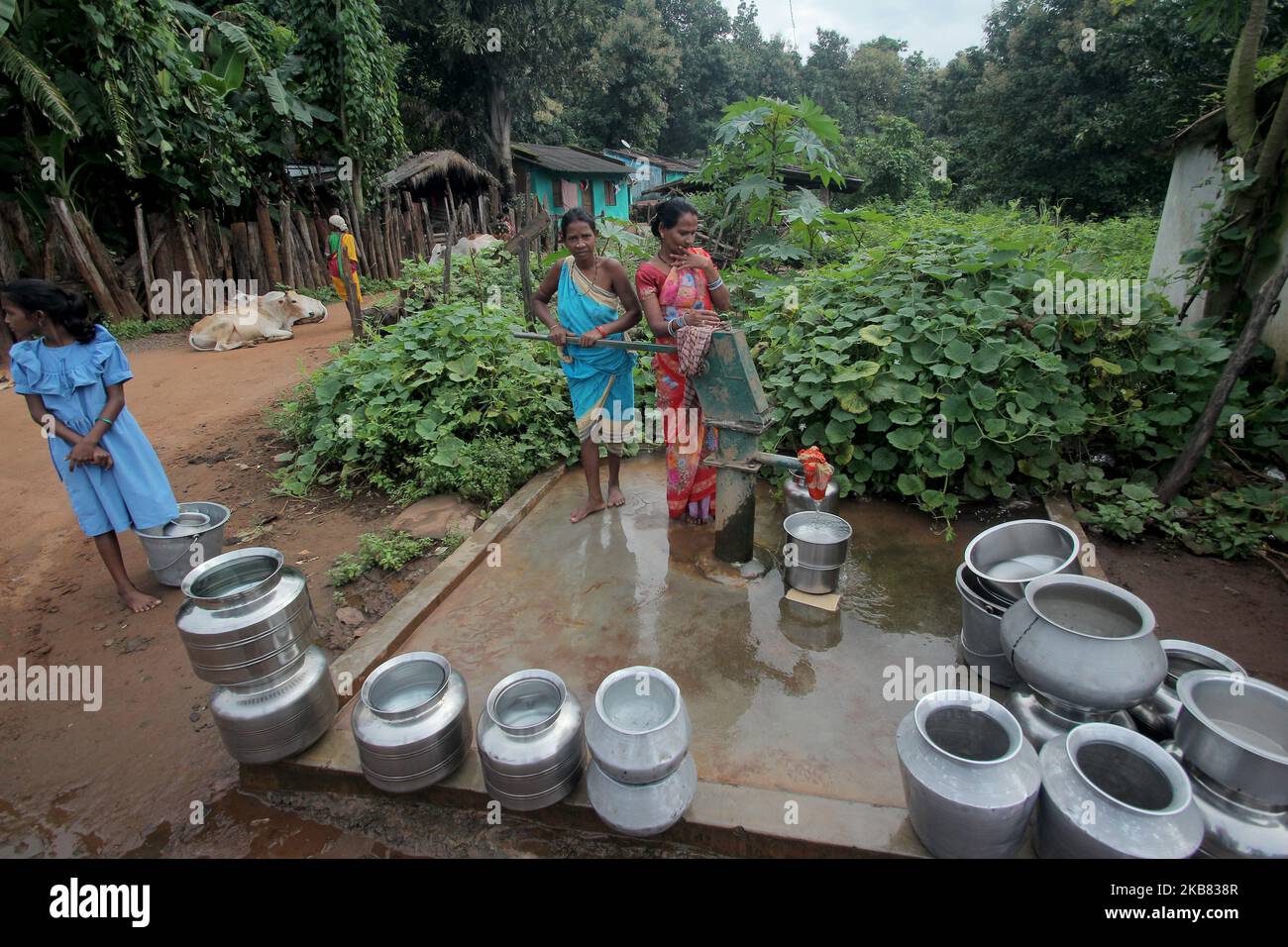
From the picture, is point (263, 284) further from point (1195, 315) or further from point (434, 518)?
→ point (1195, 315)

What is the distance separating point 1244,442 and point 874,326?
2614 millimetres

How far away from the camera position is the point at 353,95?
13.8 meters

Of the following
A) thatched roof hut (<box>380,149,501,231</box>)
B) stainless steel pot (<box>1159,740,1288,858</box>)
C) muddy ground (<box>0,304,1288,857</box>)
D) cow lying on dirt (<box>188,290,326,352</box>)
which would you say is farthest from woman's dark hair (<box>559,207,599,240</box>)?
thatched roof hut (<box>380,149,501,231</box>)

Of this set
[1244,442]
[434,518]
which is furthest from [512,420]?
[1244,442]

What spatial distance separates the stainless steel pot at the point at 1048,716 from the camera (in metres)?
2.02

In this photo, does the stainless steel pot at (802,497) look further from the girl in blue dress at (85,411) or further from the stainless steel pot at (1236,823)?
the girl in blue dress at (85,411)

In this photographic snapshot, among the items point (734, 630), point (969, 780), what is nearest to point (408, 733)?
point (734, 630)

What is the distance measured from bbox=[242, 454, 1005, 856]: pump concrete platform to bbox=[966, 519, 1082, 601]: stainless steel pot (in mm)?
482

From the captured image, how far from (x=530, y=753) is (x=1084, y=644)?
5.83ft

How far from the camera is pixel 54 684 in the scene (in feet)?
10.3

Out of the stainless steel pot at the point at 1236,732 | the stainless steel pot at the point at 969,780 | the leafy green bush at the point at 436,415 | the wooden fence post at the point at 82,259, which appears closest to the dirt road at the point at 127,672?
the leafy green bush at the point at 436,415

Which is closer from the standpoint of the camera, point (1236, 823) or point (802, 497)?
point (1236, 823)

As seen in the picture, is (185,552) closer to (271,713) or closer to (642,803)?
(271,713)

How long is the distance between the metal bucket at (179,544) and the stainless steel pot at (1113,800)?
170 inches
